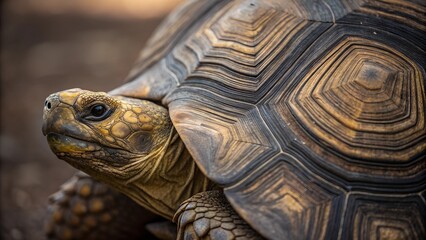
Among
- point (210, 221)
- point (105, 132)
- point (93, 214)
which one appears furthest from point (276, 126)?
point (93, 214)

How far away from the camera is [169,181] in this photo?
3.10 meters

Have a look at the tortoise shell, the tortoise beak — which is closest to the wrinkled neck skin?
the tortoise shell

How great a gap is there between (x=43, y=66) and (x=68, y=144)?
5.96 metres

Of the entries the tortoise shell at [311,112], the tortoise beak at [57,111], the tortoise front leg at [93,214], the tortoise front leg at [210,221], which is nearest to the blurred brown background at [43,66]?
the tortoise front leg at [93,214]

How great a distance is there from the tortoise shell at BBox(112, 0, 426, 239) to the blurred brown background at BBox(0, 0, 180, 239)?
1878 mm

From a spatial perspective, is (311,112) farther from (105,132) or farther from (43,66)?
(43,66)

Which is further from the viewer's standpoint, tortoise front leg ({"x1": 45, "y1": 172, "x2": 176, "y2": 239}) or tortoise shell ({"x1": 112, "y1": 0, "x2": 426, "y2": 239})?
tortoise front leg ({"x1": 45, "y1": 172, "x2": 176, "y2": 239})

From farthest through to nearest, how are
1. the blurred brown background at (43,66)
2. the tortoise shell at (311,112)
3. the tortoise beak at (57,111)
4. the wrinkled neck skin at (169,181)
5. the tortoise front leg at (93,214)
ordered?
the blurred brown background at (43,66) < the tortoise front leg at (93,214) < the wrinkled neck skin at (169,181) < the tortoise beak at (57,111) < the tortoise shell at (311,112)

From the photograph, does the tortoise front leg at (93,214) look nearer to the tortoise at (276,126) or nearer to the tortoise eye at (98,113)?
the tortoise at (276,126)

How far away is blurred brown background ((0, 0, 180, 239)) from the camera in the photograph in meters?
5.08

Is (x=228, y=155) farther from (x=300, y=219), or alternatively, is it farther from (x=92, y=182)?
(x=92, y=182)

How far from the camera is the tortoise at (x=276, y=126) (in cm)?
253

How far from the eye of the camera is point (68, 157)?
295 cm

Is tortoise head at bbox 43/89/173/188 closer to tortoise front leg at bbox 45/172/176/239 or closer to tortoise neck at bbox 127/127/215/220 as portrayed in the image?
tortoise neck at bbox 127/127/215/220
